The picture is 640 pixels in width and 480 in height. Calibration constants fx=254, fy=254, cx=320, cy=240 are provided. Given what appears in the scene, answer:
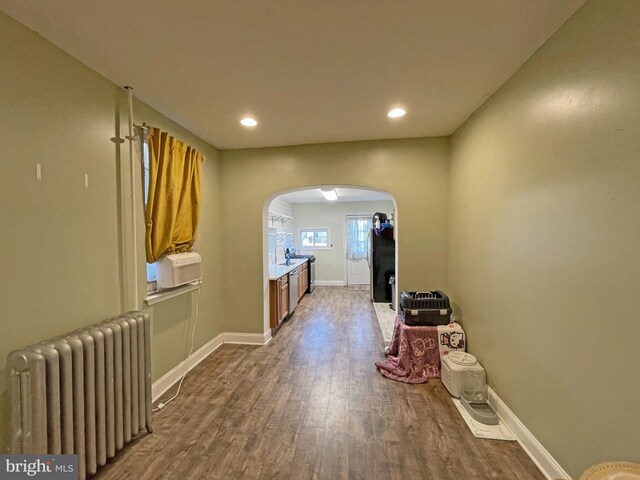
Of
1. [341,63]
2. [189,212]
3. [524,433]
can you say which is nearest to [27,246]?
A: [189,212]

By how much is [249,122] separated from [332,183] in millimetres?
1176

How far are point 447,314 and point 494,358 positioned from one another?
575mm

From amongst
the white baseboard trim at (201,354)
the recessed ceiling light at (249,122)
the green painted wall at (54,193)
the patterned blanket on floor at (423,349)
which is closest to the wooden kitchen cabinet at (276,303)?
the white baseboard trim at (201,354)

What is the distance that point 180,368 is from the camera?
2.52m

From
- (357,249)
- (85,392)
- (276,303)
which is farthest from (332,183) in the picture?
(357,249)

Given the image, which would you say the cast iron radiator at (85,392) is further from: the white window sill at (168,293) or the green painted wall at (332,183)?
the green painted wall at (332,183)

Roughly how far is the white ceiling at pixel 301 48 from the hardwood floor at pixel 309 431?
2.50 metres

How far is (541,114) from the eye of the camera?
1.49m

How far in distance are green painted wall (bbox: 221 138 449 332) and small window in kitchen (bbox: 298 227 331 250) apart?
4.46 m

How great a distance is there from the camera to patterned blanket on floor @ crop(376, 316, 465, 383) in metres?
2.47

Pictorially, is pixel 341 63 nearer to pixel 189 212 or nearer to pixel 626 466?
pixel 189 212

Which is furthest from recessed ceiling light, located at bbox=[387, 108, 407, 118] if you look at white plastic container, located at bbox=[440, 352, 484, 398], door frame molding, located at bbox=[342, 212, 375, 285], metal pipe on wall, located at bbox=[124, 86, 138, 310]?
door frame molding, located at bbox=[342, 212, 375, 285]

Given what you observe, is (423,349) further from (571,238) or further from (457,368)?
(571,238)

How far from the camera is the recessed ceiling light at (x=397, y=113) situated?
227cm
